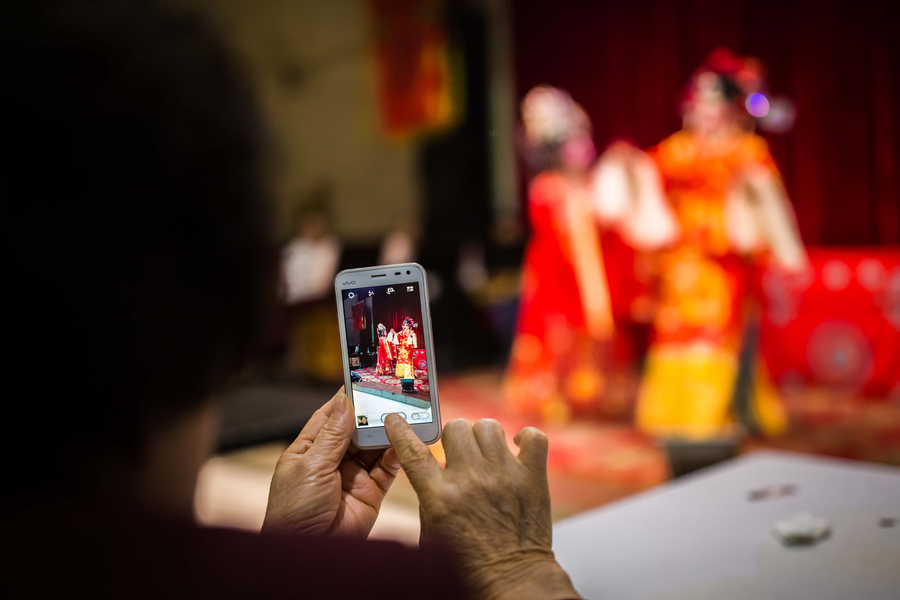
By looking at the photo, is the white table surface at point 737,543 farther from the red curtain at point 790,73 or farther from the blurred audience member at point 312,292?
the red curtain at point 790,73

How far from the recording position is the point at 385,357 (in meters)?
0.48

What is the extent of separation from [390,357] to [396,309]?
1.3 inches

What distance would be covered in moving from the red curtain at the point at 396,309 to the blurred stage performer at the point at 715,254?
226cm

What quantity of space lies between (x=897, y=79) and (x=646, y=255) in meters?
1.86

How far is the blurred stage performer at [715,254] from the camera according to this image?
2543 mm

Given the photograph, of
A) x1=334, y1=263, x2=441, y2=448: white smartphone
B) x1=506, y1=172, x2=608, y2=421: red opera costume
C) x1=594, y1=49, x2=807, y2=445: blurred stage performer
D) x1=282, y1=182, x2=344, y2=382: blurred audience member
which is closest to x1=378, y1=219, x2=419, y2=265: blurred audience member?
x1=282, y1=182, x2=344, y2=382: blurred audience member

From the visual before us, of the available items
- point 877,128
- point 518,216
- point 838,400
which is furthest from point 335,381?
point 518,216

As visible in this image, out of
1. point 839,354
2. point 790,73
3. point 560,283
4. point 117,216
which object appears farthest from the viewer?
point 790,73

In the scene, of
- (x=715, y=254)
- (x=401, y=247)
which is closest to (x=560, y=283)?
(x=715, y=254)

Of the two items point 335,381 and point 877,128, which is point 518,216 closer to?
point 877,128

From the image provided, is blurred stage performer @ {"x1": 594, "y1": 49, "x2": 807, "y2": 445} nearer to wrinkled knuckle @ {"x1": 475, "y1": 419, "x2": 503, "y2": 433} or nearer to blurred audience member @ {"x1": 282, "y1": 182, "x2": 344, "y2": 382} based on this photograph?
blurred audience member @ {"x1": 282, "y1": 182, "x2": 344, "y2": 382}

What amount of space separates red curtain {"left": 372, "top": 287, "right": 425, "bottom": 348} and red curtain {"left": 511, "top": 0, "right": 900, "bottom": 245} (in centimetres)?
415

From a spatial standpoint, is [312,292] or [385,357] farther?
[312,292]

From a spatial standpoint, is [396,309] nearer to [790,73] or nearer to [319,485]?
[319,485]
